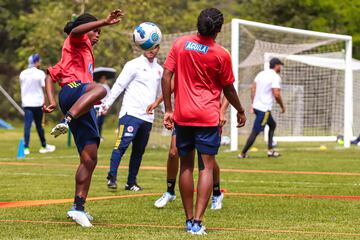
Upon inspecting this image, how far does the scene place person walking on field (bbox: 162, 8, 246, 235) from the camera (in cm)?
890

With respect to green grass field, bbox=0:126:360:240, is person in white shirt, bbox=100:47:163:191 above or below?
above

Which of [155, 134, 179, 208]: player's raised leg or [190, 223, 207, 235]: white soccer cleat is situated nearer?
[190, 223, 207, 235]: white soccer cleat

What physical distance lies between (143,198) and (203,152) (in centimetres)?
343

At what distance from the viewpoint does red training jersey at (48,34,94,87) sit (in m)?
9.86

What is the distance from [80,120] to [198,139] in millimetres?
Answer: 1355

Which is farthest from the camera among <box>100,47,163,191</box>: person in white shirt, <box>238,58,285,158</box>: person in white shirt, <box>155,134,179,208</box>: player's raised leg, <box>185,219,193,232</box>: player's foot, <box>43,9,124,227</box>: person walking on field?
<box>238,58,285,158</box>: person in white shirt

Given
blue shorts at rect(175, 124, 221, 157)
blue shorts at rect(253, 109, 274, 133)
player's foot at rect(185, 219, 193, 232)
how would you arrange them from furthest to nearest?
blue shorts at rect(253, 109, 274, 133) < blue shorts at rect(175, 124, 221, 157) < player's foot at rect(185, 219, 193, 232)

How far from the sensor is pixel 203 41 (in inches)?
351

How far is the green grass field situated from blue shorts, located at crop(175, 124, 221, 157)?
0.75 meters

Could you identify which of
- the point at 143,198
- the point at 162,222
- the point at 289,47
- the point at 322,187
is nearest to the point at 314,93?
the point at 289,47

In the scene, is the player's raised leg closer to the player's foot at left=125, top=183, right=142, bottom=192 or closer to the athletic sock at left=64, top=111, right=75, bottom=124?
the player's foot at left=125, top=183, right=142, bottom=192

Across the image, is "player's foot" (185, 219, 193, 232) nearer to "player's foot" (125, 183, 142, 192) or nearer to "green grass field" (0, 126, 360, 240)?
"green grass field" (0, 126, 360, 240)

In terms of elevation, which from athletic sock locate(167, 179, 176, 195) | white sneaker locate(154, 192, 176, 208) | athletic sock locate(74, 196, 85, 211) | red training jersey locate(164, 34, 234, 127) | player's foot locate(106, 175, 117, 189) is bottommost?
player's foot locate(106, 175, 117, 189)

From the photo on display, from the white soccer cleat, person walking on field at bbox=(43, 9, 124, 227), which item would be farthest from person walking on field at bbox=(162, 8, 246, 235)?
person walking on field at bbox=(43, 9, 124, 227)
